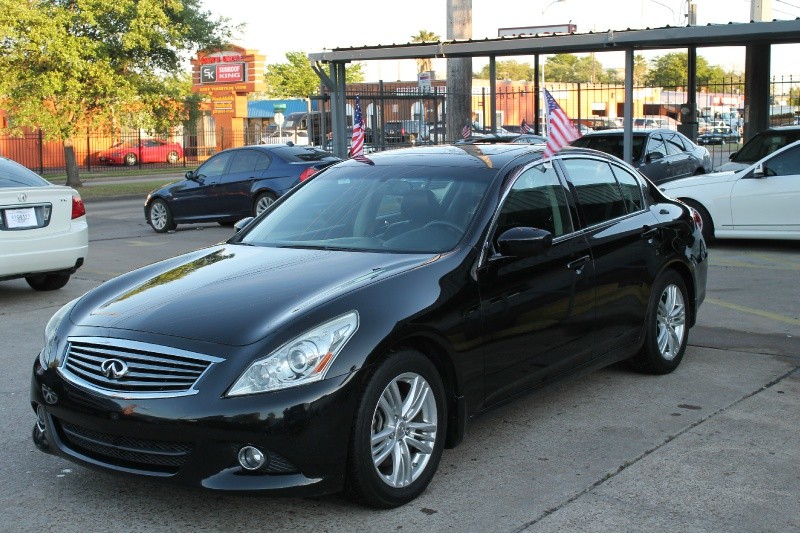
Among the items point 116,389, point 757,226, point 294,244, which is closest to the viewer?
point 116,389

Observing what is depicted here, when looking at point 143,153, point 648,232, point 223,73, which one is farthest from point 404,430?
point 223,73

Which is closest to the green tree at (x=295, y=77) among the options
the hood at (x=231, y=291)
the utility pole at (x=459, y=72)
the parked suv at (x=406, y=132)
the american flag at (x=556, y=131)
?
the parked suv at (x=406, y=132)

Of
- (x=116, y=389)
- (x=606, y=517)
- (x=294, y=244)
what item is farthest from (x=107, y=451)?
(x=606, y=517)

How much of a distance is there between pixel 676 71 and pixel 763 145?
6016cm

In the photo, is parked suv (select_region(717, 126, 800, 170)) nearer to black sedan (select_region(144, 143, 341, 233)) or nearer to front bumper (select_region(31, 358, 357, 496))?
black sedan (select_region(144, 143, 341, 233))

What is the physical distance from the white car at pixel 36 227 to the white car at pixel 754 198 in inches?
313

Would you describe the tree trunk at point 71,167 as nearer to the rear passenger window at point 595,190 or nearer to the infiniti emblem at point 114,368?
the rear passenger window at point 595,190

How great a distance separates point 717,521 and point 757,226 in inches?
372

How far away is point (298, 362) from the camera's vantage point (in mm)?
4176

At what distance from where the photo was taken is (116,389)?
4.25 m

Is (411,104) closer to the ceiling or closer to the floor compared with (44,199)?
closer to the ceiling

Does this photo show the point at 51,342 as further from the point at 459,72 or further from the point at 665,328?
the point at 459,72

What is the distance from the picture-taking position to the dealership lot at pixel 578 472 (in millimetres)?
4320

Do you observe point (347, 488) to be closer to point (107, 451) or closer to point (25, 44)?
point (107, 451)
